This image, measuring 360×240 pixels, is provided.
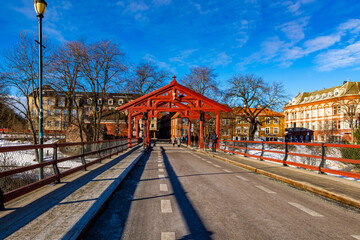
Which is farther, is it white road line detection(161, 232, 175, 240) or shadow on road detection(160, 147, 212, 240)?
shadow on road detection(160, 147, 212, 240)

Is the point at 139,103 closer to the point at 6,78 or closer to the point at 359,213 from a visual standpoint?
the point at 6,78

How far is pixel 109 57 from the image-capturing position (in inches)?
1077

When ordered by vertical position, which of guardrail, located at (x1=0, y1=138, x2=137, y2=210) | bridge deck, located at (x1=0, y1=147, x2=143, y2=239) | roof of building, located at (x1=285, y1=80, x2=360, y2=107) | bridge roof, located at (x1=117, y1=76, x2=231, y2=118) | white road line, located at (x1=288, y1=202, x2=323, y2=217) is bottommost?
white road line, located at (x1=288, y1=202, x2=323, y2=217)

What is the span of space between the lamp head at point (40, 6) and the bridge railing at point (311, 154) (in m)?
9.84

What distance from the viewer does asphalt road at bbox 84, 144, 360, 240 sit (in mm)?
3689

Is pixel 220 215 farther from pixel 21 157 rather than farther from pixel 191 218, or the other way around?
pixel 21 157

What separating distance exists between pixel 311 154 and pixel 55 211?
10.9 m

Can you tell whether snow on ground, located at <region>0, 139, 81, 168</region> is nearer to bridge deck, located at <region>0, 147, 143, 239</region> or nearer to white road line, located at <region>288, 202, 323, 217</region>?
bridge deck, located at <region>0, 147, 143, 239</region>

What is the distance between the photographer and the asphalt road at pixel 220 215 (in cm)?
369

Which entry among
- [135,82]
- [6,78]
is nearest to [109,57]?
[6,78]

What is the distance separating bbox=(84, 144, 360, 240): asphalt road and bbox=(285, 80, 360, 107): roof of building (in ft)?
198

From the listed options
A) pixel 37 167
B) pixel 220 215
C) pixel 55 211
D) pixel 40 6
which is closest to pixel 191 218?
pixel 220 215

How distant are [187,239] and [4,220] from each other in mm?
2678

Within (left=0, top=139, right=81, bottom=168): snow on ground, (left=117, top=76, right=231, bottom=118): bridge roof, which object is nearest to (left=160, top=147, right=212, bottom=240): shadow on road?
(left=0, top=139, right=81, bottom=168): snow on ground
